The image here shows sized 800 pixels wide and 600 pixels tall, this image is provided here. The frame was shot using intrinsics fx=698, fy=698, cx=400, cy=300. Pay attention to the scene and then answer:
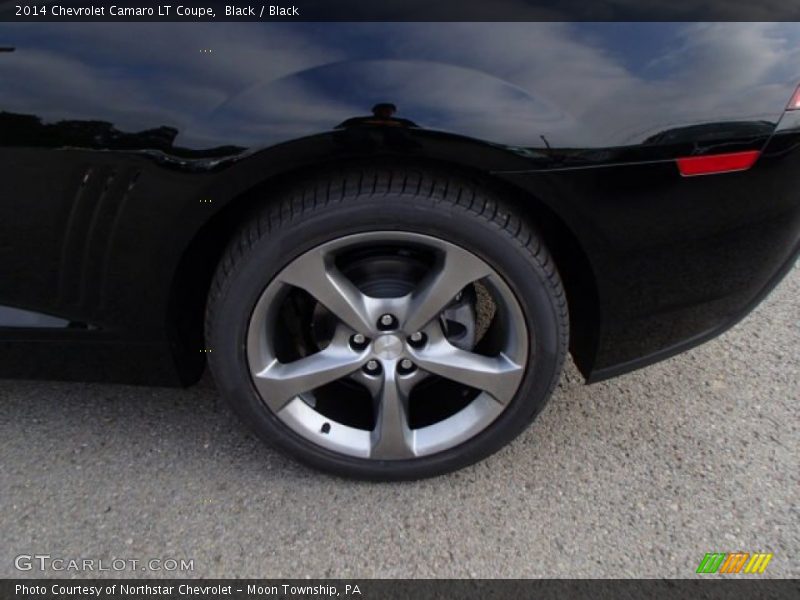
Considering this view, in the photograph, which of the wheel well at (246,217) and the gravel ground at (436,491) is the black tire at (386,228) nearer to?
the wheel well at (246,217)

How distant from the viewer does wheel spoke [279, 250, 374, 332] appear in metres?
1.77

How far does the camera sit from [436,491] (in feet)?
6.83

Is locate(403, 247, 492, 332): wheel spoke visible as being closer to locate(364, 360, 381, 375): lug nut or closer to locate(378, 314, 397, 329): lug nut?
locate(378, 314, 397, 329): lug nut

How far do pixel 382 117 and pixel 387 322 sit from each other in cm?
57

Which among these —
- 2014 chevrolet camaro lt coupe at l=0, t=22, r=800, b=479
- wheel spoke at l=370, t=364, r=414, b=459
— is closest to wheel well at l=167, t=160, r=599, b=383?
2014 chevrolet camaro lt coupe at l=0, t=22, r=800, b=479

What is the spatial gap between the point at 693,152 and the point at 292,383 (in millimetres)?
1184

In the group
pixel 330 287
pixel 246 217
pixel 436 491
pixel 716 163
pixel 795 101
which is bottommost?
pixel 436 491

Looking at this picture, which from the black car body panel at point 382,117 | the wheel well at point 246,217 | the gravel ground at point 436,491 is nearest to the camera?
the black car body panel at point 382,117

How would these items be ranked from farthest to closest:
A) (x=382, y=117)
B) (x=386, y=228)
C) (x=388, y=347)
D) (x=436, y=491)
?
(x=436, y=491) < (x=388, y=347) < (x=386, y=228) < (x=382, y=117)

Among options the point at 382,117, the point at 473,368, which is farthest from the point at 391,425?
Result: the point at 382,117

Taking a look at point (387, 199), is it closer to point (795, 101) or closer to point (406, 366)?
point (406, 366)

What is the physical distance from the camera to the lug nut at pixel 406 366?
77.0 inches

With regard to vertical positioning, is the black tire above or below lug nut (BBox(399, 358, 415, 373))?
above

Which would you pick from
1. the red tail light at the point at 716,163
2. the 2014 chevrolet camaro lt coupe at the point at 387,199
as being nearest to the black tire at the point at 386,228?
the 2014 chevrolet camaro lt coupe at the point at 387,199
